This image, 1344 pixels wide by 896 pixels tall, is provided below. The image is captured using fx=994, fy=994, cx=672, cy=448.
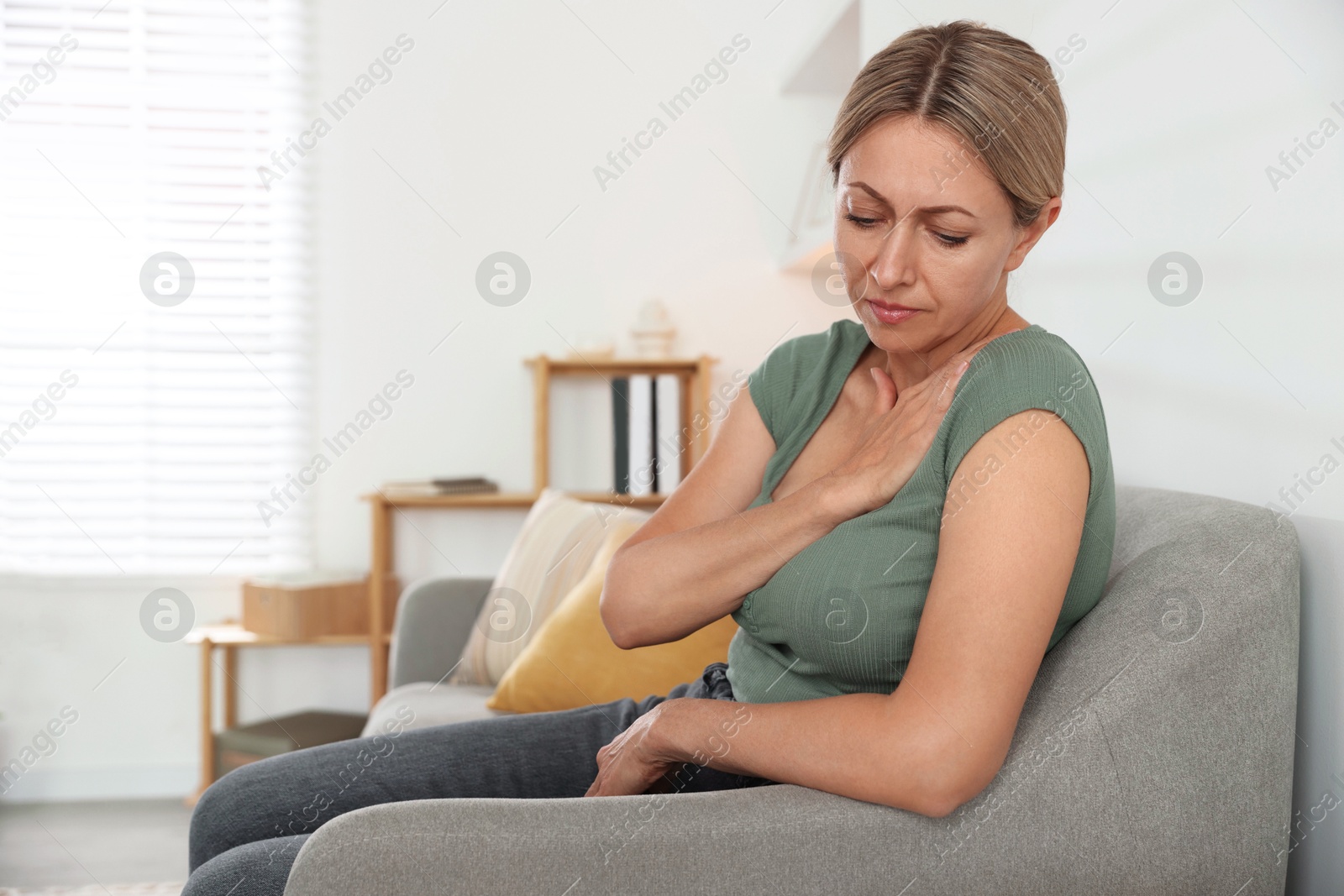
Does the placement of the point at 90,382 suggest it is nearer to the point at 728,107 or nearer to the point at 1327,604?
the point at 728,107

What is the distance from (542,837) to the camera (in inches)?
31.1

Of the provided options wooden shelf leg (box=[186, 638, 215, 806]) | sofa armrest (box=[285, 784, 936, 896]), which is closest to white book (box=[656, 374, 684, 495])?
wooden shelf leg (box=[186, 638, 215, 806])

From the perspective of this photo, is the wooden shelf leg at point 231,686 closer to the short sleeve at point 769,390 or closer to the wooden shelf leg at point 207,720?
the wooden shelf leg at point 207,720

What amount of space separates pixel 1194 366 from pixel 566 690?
4.14 ft

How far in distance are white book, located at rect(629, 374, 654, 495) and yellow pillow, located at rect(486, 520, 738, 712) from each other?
0.96 m

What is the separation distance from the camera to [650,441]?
10.0 feet

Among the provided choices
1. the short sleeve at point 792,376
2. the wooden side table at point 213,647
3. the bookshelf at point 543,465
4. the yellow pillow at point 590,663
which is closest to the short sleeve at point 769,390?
the short sleeve at point 792,376

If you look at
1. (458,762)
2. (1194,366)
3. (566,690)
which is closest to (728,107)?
(566,690)

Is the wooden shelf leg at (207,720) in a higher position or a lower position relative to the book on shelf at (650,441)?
lower

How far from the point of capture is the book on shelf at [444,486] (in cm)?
306

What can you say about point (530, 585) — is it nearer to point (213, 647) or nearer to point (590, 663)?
point (590, 663)

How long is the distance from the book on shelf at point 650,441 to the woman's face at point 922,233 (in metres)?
2.00

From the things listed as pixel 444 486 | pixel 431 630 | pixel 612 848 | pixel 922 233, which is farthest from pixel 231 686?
pixel 922 233

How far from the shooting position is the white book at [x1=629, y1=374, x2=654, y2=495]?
3057 millimetres
